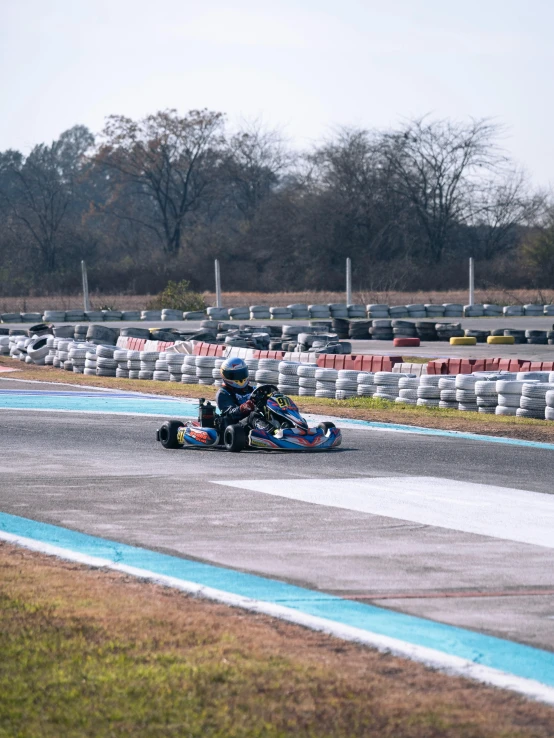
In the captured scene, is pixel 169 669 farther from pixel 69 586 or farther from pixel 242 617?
pixel 69 586

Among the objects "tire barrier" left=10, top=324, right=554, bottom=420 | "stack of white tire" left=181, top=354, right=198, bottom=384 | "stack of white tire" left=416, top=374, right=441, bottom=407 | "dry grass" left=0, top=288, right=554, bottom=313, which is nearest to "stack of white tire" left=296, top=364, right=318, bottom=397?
"tire barrier" left=10, top=324, right=554, bottom=420

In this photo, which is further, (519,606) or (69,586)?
(69,586)

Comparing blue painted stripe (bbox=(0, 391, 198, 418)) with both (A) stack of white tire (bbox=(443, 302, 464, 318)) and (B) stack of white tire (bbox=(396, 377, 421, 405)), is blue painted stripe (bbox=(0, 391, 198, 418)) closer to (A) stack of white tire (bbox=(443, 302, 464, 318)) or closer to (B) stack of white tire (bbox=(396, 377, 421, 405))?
(B) stack of white tire (bbox=(396, 377, 421, 405))

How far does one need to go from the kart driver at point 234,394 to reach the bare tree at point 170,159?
57176 mm

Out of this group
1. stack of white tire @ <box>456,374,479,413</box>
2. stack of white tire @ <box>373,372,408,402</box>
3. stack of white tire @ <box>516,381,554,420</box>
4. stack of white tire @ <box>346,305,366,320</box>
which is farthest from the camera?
stack of white tire @ <box>346,305,366,320</box>

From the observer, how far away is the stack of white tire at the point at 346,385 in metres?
16.4

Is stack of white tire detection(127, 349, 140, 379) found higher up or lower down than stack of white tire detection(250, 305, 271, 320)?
lower down

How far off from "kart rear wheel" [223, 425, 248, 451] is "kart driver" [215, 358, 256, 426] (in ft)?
0.48

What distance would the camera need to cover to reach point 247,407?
10781mm

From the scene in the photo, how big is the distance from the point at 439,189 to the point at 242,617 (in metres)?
60.8

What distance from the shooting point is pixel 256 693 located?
3979 millimetres

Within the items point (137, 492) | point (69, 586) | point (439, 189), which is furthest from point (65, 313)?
point (69, 586)

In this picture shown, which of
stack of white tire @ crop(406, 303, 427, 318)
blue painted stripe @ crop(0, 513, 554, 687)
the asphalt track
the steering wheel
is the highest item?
stack of white tire @ crop(406, 303, 427, 318)

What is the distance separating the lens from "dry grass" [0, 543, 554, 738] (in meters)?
3.67
